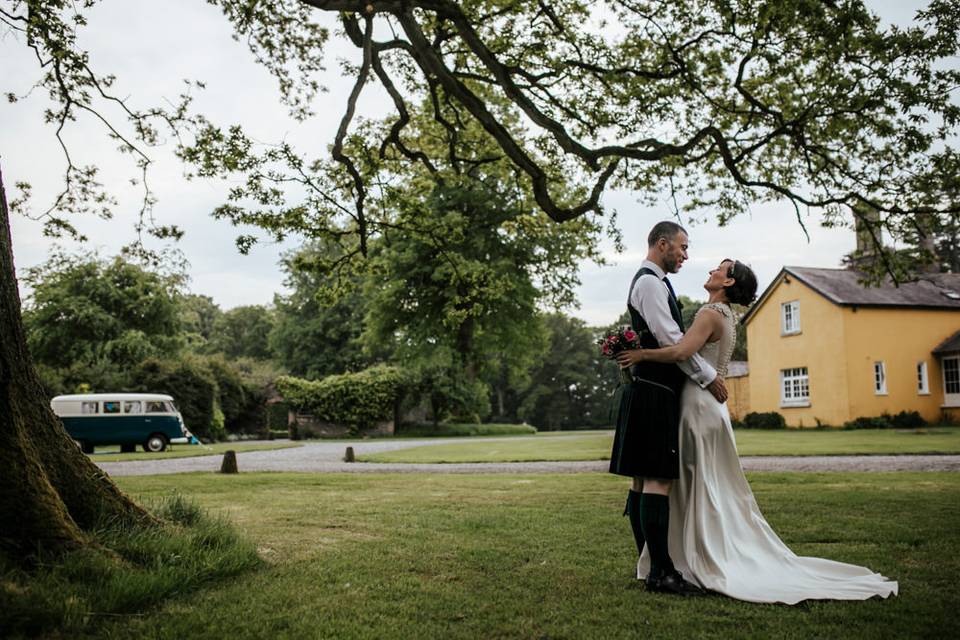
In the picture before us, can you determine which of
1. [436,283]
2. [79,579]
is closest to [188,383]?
[436,283]

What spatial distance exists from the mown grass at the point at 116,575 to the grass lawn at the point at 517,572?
13cm

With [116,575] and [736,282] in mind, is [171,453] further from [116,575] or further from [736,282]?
[736,282]

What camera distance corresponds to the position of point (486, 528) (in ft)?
22.3

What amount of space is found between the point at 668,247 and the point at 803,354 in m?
31.0

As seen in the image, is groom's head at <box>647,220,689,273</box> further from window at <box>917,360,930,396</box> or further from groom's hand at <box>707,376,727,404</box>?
window at <box>917,360,930,396</box>

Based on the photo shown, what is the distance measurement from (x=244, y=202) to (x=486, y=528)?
19.6 ft

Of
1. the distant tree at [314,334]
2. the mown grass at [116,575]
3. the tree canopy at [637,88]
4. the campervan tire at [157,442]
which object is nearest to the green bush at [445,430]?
the campervan tire at [157,442]

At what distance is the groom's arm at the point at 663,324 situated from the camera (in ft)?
15.2

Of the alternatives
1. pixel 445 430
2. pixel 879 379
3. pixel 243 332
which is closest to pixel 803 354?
pixel 879 379

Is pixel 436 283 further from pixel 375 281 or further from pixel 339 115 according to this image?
pixel 339 115

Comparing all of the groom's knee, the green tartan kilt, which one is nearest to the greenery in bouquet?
the green tartan kilt

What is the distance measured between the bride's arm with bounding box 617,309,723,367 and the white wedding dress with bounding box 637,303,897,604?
0.38ft

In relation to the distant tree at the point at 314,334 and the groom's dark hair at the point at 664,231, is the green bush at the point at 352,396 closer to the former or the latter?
the distant tree at the point at 314,334

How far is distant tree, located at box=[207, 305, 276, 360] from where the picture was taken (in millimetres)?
70000
